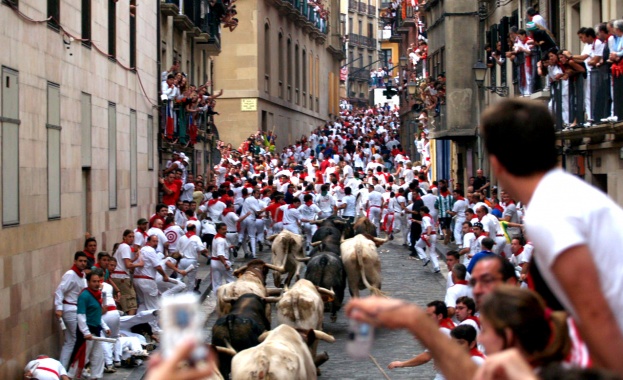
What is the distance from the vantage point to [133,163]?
24516mm

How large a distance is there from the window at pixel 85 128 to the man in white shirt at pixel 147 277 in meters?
2.13

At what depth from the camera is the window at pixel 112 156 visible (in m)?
21.4

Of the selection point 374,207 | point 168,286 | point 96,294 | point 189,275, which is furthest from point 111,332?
point 374,207

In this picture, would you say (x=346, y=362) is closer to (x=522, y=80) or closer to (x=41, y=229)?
(x=41, y=229)

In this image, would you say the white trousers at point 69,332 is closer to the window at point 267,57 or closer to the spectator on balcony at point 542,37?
the spectator on balcony at point 542,37

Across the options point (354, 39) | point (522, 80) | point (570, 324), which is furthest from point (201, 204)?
point (354, 39)

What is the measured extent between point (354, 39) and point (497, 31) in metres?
81.1

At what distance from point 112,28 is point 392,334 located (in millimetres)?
8438

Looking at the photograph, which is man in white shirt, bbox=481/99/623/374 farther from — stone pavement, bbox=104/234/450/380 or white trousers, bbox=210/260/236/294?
white trousers, bbox=210/260/236/294

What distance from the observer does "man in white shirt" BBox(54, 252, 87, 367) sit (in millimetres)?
14539

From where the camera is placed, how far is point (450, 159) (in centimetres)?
4316

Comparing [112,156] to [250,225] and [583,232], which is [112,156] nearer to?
Result: [250,225]

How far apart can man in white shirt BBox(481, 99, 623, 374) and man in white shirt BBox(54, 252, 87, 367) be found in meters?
11.6

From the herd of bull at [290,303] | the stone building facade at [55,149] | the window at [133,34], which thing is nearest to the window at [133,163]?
the stone building facade at [55,149]
